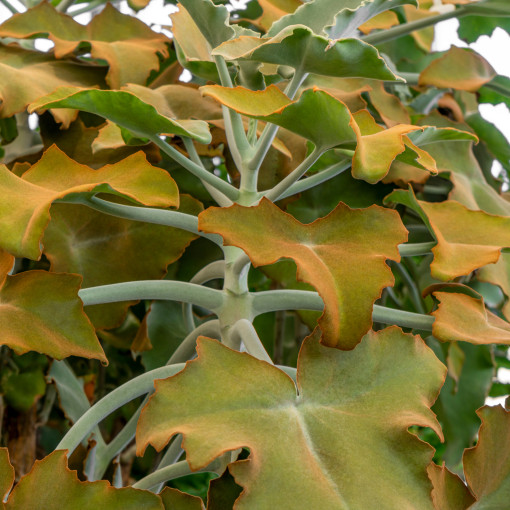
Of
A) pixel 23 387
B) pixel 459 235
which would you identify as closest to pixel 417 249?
pixel 459 235

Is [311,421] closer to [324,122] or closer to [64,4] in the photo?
[324,122]

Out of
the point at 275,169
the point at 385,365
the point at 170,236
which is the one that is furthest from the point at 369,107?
the point at 385,365

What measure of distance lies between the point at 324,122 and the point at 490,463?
257mm

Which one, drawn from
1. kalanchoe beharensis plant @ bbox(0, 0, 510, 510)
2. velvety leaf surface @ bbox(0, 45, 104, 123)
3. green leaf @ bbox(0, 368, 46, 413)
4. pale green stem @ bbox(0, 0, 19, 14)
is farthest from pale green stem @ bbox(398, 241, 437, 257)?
pale green stem @ bbox(0, 0, 19, 14)

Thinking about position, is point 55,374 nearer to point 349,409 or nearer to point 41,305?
point 41,305

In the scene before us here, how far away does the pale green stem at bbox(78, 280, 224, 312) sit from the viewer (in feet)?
1.53

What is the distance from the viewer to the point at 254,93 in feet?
1.37

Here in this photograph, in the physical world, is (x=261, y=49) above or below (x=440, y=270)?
above

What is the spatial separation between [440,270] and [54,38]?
469mm

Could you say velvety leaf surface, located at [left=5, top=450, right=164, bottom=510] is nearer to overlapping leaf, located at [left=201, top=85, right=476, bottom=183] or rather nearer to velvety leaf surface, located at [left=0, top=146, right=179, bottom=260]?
velvety leaf surface, located at [left=0, top=146, right=179, bottom=260]

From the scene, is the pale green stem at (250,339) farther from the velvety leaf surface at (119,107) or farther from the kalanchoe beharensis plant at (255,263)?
the velvety leaf surface at (119,107)

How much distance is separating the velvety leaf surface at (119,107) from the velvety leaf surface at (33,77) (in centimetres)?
14

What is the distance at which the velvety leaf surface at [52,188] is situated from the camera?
1.33 feet

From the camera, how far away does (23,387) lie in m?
0.77
